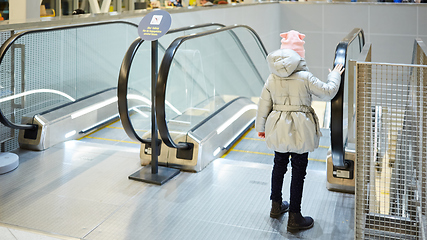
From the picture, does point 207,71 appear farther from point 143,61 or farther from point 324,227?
point 324,227

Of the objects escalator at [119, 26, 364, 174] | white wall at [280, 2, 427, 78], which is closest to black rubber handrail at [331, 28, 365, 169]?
escalator at [119, 26, 364, 174]

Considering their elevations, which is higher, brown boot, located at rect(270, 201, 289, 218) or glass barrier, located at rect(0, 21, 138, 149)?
glass barrier, located at rect(0, 21, 138, 149)

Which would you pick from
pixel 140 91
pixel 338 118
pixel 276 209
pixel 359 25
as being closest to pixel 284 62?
pixel 338 118

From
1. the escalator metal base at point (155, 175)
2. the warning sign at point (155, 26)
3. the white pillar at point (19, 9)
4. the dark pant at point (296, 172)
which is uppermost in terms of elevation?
the white pillar at point (19, 9)

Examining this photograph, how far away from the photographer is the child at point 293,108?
10.2 feet

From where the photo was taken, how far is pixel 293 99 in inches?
125

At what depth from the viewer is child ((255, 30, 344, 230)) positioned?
3111 mm

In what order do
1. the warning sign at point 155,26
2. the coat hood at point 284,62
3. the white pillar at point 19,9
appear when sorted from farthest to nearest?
the white pillar at point 19,9 → the warning sign at point 155,26 → the coat hood at point 284,62

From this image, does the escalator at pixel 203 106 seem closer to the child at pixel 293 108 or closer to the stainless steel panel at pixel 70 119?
the child at pixel 293 108

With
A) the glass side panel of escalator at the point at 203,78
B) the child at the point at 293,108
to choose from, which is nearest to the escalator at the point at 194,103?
the glass side panel of escalator at the point at 203,78

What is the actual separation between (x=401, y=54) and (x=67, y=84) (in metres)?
10.2

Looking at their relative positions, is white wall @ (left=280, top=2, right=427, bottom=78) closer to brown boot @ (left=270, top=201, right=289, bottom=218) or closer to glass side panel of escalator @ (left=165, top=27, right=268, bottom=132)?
glass side panel of escalator @ (left=165, top=27, right=268, bottom=132)

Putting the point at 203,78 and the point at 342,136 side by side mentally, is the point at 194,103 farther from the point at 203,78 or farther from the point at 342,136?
the point at 342,136

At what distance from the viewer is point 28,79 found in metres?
5.12
